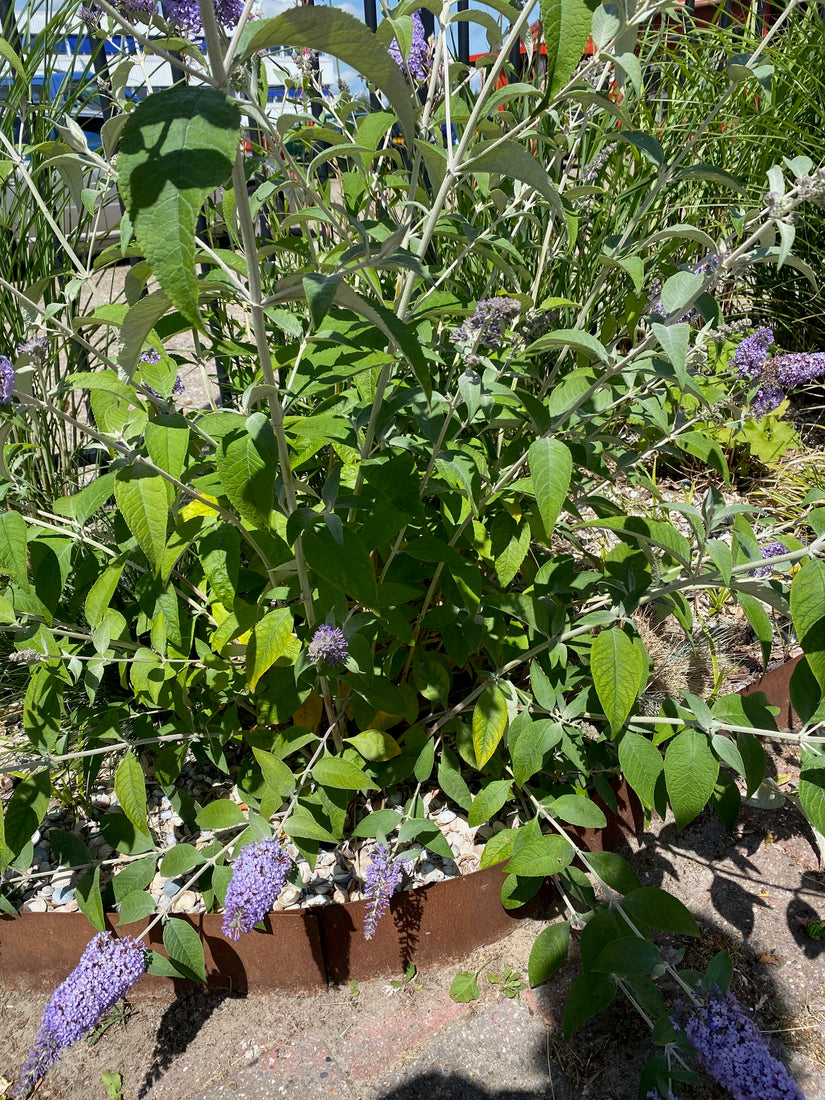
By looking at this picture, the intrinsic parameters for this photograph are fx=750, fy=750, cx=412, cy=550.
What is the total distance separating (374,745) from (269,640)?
454 mm

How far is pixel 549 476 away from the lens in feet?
4.21

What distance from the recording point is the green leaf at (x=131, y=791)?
1511 millimetres

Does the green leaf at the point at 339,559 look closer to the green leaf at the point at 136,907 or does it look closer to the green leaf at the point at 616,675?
the green leaf at the point at 616,675

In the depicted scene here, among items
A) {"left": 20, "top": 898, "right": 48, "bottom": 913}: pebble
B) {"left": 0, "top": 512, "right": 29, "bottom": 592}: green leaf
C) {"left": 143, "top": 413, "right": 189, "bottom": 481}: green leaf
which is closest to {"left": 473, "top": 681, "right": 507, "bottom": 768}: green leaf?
{"left": 143, "top": 413, "right": 189, "bottom": 481}: green leaf

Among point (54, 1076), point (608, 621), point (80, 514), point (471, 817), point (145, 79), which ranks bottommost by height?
point (54, 1076)

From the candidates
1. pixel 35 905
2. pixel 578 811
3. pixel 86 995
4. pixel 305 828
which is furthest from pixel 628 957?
pixel 35 905

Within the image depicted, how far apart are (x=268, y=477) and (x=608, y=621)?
74cm

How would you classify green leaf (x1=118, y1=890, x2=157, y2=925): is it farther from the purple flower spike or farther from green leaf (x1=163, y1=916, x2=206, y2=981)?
the purple flower spike

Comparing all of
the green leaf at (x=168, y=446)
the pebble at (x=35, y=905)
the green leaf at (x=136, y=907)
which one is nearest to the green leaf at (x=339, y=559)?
the green leaf at (x=168, y=446)

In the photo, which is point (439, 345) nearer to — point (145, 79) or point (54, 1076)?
point (145, 79)

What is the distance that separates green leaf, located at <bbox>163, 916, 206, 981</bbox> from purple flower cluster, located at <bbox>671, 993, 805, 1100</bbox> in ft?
2.99

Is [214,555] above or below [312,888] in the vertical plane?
above

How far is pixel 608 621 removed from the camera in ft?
4.92

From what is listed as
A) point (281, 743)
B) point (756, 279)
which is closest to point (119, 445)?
point (281, 743)
